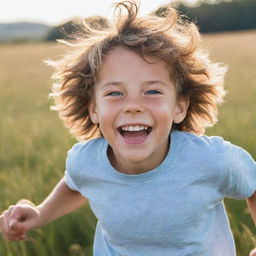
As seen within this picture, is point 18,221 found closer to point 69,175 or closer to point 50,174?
point 69,175

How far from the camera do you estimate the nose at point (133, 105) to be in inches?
71.9

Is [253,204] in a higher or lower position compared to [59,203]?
higher

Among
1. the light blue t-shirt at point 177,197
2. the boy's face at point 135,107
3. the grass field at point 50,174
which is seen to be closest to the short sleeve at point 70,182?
the light blue t-shirt at point 177,197

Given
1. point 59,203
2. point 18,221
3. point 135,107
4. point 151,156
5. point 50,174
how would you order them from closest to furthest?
1. point 135,107
2. point 151,156
3. point 18,221
4. point 59,203
5. point 50,174

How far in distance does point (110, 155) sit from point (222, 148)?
42 centimetres

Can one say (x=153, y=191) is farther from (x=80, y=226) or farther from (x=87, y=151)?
(x=80, y=226)

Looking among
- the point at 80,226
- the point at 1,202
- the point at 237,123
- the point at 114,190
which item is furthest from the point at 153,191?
the point at 237,123

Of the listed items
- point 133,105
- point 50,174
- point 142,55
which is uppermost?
point 142,55

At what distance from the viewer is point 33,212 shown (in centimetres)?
212

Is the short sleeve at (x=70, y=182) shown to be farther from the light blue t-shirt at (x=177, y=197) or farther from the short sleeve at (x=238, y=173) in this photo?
the short sleeve at (x=238, y=173)

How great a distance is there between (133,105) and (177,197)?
12.7 inches

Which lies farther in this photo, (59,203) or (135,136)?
(59,203)

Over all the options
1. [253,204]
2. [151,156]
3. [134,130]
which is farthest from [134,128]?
[253,204]

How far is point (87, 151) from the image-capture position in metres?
2.07
